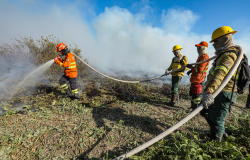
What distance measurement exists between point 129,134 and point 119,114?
1017 millimetres

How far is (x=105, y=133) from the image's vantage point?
106 inches

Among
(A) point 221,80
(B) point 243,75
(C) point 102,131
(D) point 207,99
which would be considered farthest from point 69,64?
(B) point 243,75

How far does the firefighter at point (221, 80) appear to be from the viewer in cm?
188

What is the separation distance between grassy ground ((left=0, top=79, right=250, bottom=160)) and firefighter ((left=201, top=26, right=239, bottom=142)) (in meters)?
0.33

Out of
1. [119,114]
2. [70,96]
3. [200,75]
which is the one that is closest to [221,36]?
[200,75]

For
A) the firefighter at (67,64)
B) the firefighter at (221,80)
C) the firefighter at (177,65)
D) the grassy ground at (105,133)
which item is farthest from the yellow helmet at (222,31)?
the firefighter at (67,64)

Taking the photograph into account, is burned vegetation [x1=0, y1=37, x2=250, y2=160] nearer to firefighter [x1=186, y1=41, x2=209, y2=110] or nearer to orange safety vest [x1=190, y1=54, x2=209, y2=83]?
firefighter [x1=186, y1=41, x2=209, y2=110]

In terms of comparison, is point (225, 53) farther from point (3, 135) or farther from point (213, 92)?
point (3, 135)

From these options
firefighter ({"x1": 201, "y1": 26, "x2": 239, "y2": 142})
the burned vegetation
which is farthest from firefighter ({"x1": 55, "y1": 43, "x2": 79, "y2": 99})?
firefighter ({"x1": 201, "y1": 26, "x2": 239, "y2": 142})

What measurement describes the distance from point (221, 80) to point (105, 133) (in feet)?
9.09

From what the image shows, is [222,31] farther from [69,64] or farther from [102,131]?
[69,64]

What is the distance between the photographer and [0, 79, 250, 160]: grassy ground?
1831mm

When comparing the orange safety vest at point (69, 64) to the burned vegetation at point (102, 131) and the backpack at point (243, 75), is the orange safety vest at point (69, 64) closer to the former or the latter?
the burned vegetation at point (102, 131)

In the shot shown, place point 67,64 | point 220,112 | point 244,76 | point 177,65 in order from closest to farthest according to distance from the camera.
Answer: point 244,76 < point 220,112 < point 177,65 < point 67,64
